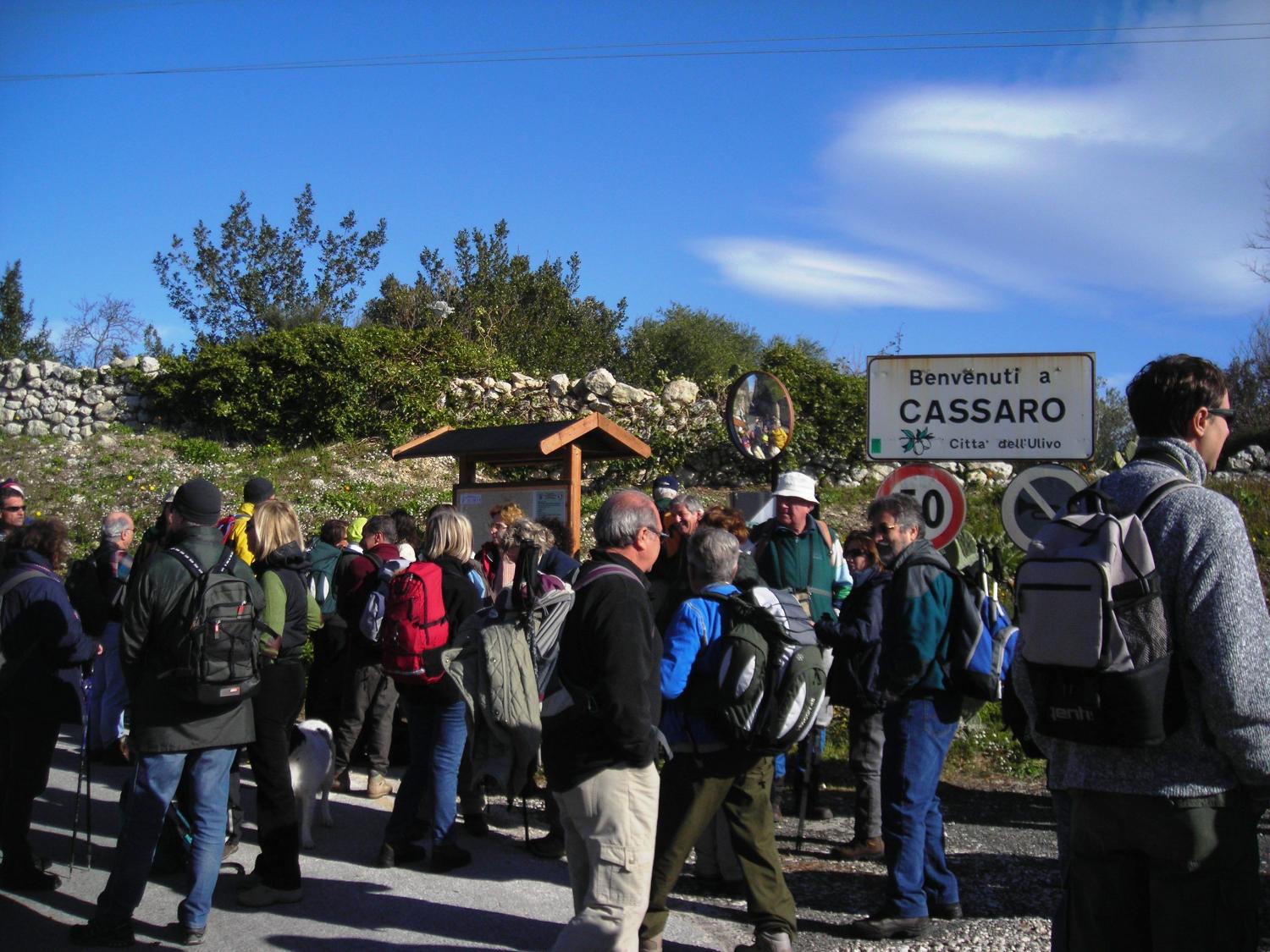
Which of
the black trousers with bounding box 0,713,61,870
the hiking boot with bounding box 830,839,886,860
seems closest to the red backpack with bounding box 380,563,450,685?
the black trousers with bounding box 0,713,61,870

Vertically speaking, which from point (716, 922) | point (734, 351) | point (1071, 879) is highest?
point (734, 351)

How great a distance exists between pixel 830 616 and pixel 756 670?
2631 millimetres

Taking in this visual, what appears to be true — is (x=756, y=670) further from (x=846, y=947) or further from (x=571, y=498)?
(x=571, y=498)

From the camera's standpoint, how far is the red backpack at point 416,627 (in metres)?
5.74

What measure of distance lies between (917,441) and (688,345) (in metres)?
34.0

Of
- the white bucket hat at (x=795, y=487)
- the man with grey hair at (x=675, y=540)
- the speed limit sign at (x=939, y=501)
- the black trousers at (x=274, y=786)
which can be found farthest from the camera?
the speed limit sign at (x=939, y=501)

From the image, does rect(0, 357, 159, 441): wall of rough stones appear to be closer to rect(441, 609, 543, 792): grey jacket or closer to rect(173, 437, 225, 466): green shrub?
rect(173, 437, 225, 466): green shrub

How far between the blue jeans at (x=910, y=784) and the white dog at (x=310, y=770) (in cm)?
319

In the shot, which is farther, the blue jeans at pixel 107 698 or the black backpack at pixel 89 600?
the blue jeans at pixel 107 698

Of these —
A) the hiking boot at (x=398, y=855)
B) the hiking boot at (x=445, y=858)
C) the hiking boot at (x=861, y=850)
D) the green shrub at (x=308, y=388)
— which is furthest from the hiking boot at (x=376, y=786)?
the green shrub at (x=308, y=388)

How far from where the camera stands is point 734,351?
4353cm

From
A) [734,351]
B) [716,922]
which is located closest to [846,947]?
[716,922]

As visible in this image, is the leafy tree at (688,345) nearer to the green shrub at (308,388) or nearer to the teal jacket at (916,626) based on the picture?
the green shrub at (308,388)

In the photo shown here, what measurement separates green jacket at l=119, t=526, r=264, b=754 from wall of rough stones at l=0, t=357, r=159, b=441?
1568cm
